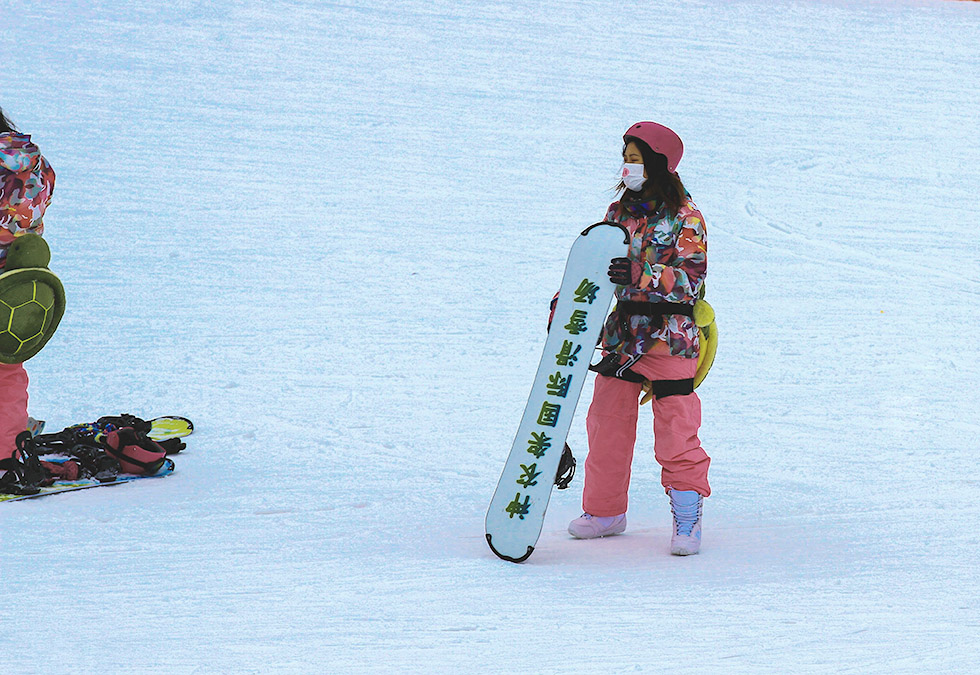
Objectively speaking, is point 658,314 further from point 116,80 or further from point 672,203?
point 116,80

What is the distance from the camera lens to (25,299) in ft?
15.7

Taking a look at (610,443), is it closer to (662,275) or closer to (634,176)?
(662,275)

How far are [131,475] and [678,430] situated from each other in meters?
2.40

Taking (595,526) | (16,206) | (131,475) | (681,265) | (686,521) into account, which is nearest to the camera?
(681,265)

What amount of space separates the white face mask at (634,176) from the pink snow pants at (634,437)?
0.56 metres

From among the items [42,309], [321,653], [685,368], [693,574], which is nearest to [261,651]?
[321,653]

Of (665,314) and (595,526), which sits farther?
(595,526)

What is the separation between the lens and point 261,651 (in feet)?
10.6

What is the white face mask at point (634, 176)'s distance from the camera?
414 centimetres

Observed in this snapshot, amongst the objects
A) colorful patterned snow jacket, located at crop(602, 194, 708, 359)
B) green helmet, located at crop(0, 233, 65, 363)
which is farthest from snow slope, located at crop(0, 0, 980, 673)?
colorful patterned snow jacket, located at crop(602, 194, 708, 359)

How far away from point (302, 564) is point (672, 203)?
1658mm

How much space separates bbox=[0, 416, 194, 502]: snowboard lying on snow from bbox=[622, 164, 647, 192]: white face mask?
240cm

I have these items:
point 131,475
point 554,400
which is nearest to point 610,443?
point 554,400

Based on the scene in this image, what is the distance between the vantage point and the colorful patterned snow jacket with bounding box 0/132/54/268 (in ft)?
15.3
